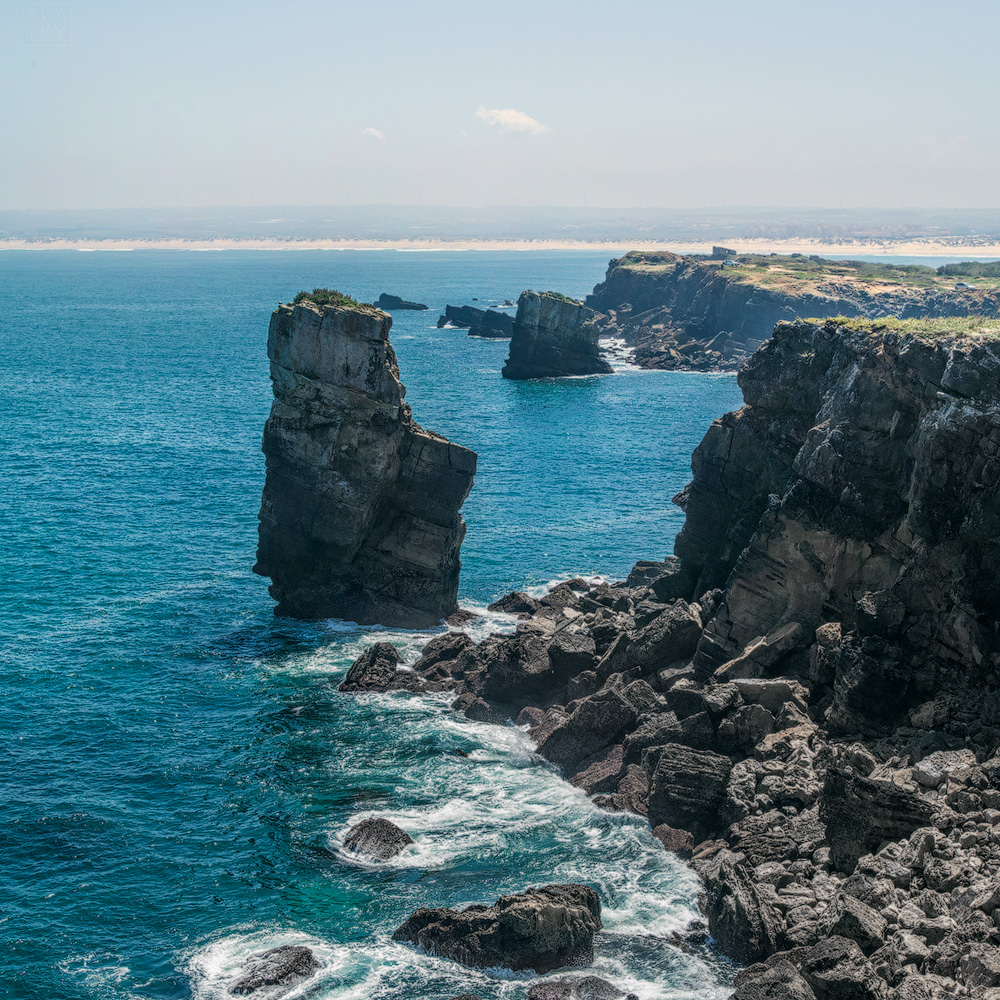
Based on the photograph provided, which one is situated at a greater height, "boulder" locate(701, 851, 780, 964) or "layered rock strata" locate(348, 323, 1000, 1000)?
"layered rock strata" locate(348, 323, 1000, 1000)

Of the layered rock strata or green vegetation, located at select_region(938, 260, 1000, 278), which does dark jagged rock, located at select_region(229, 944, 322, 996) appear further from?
green vegetation, located at select_region(938, 260, 1000, 278)

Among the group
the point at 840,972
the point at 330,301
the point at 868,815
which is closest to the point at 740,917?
the point at 840,972

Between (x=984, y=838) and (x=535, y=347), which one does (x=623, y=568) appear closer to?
(x=984, y=838)

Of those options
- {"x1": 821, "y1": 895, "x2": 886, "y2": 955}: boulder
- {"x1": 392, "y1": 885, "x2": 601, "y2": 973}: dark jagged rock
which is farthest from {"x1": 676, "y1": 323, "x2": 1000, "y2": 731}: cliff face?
{"x1": 392, "y1": 885, "x2": 601, "y2": 973}: dark jagged rock

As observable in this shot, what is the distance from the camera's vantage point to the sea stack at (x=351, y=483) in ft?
177

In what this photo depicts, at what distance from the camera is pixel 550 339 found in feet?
461

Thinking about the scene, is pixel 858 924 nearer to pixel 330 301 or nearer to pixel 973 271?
pixel 330 301

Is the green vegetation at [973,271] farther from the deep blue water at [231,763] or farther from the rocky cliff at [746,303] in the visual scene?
the deep blue water at [231,763]

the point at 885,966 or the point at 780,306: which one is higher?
the point at 780,306

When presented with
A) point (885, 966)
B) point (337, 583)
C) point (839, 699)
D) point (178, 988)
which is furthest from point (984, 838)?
point (337, 583)

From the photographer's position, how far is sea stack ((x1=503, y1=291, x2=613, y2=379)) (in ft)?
456

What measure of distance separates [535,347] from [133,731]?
104m

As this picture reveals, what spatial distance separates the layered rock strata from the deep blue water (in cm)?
261

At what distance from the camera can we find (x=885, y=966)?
2450 centimetres
